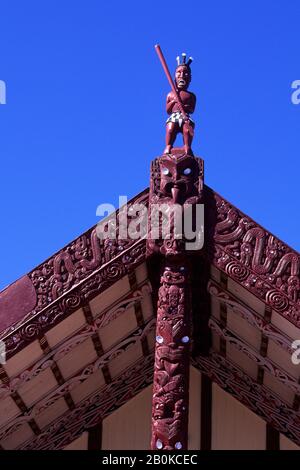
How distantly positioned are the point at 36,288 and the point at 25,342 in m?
0.40

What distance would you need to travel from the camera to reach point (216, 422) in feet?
32.4

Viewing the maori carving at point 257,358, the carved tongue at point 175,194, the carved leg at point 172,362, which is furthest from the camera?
the maori carving at point 257,358

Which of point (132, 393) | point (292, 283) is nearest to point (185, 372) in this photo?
point (292, 283)

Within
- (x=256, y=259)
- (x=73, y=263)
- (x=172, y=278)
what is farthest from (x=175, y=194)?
(x=73, y=263)

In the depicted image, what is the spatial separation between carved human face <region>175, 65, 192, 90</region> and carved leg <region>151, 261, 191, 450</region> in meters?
Answer: 1.44

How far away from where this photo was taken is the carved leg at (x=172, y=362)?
724 centimetres

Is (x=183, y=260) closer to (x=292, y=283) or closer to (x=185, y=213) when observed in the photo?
(x=185, y=213)

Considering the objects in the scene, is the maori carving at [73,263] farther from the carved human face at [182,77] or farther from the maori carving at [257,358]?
the maori carving at [257,358]

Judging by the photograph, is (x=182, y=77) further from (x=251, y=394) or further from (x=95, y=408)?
(x=95, y=408)

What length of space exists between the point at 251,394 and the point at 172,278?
253 centimetres

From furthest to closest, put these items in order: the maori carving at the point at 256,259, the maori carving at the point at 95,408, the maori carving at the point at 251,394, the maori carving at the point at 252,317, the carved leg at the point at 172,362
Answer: the maori carving at the point at 95,408 → the maori carving at the point at 251,394 → the maori carving at the point at 252,317 → the maori carving at the point at 256,259 → the carved leg at the point at 172,362

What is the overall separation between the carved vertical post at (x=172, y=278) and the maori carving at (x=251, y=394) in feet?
7.04

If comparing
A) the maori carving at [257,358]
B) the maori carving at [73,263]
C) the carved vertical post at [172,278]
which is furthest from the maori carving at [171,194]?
the maori carving at [257,358]

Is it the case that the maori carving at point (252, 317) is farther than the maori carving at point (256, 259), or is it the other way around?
the maori carving at point (252, 317)
